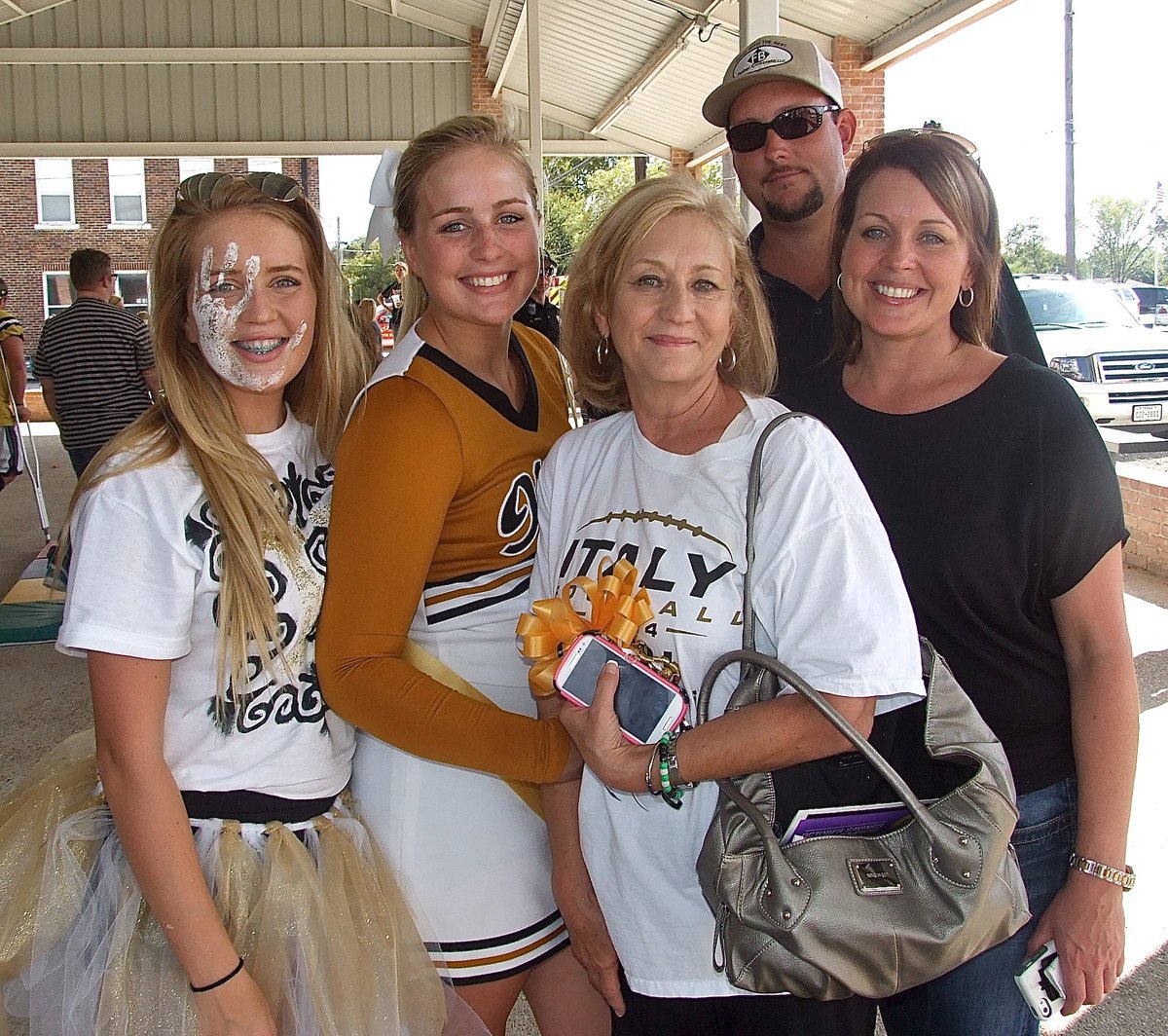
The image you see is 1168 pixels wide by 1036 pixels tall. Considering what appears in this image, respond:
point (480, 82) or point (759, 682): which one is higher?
point (480, 82)

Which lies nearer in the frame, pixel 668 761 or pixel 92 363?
pixel 668 761

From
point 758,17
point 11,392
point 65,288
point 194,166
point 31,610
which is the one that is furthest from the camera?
point 65,288

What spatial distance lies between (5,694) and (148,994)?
4431mm

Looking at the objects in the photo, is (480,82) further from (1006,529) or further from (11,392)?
(1006,529)

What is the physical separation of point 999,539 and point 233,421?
1.22 m

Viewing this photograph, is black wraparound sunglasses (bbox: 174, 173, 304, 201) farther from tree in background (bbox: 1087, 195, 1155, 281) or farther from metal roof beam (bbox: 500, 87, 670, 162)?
tree in background (bbox: 1087, 195, 1155, 281)

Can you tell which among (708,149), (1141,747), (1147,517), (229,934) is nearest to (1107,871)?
(229,934)

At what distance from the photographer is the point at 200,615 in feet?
5.09

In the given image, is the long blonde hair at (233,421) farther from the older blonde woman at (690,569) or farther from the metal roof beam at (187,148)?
the metal roof beam at (187,148)

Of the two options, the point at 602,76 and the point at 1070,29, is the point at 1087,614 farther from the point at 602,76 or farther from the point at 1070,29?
the point at 1070,29

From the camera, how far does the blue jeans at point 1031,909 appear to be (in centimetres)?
165

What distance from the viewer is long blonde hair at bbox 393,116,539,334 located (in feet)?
5.85

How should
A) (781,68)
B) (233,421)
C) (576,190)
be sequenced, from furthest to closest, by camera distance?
(576,190) → (781,68) → (233,421)

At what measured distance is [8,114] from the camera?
16547mm
